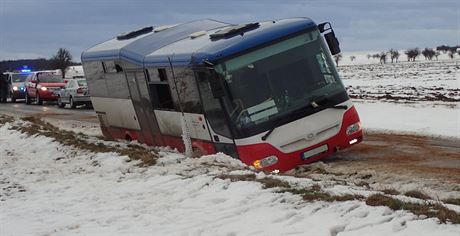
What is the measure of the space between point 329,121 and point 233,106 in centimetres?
178

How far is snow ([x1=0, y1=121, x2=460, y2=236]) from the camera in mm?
5887

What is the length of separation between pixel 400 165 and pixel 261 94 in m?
2.99

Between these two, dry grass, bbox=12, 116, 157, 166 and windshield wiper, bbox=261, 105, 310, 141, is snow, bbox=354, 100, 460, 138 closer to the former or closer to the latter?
windshield wiper, bbox=261, 105, 310, 141

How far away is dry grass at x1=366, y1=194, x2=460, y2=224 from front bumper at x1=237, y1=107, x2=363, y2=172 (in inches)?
163

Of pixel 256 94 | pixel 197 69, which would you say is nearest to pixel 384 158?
pixel 256 94

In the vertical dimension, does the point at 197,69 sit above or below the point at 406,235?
above

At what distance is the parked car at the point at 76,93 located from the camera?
33406 millimetres

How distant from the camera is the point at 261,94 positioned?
10695 millimetres

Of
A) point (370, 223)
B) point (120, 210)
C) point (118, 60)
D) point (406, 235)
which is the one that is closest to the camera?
point (406, 235)

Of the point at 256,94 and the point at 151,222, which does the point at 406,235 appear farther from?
the point at 256,94

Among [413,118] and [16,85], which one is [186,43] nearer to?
[413,118]

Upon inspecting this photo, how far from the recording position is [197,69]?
36.8ft

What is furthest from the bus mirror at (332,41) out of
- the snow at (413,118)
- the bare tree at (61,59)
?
the bare tree at (61,59)

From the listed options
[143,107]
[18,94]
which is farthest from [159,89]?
[18,94]
